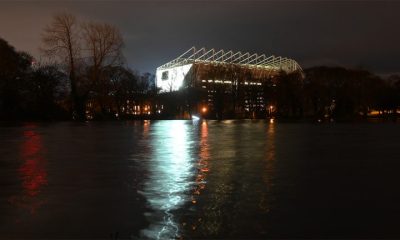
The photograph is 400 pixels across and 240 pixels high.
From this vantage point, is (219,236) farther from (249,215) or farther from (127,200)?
(127,200)

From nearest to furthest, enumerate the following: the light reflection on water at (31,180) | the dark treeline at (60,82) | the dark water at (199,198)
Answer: the dark water at (199,198) → the light reflection on water at (31,180) → the dark treeline at (60,82)

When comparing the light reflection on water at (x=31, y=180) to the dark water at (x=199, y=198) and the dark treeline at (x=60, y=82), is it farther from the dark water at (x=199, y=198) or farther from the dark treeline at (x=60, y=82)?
the dark treeline at (x=60, y=82)

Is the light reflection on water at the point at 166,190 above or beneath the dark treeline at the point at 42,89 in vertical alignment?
beneath

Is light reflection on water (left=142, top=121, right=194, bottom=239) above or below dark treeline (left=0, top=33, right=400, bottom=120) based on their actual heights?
below

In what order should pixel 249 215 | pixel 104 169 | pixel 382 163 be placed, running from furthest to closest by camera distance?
pixel 382 163, pixel 104 169, pixel 249 215

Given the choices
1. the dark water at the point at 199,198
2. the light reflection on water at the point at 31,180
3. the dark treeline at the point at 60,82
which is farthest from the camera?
the dark treeline at the point at 60,82

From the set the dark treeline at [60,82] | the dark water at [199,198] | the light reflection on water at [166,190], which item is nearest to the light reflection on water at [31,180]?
the dark water at [199,198]

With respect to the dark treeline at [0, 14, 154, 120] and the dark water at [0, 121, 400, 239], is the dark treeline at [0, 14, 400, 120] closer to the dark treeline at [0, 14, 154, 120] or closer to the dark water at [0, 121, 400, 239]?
the dark treeline at [0, 14, 154, 120]

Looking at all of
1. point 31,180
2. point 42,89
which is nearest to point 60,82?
point 42,89

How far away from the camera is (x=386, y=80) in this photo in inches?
4692

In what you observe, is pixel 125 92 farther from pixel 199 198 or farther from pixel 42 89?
pixel 199 198

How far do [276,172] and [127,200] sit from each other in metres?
4.36

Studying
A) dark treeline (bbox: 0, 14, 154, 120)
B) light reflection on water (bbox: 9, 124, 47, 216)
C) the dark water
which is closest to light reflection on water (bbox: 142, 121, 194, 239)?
the dark water

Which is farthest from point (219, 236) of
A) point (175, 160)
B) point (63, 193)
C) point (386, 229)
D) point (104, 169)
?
point (175, 160)
